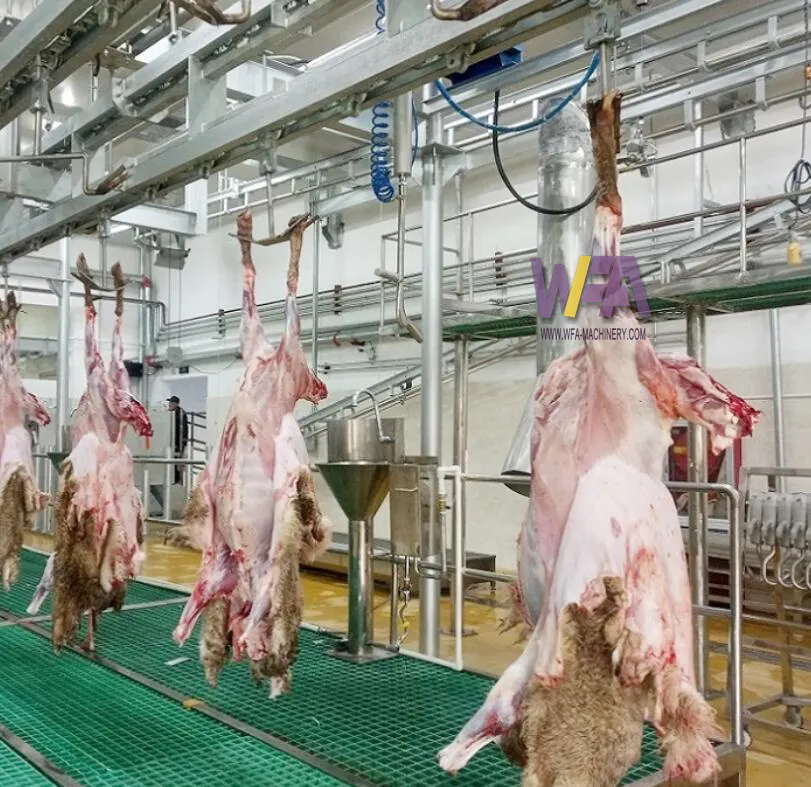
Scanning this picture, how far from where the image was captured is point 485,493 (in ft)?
31.0

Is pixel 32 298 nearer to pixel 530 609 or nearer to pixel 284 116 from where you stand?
pixel 284 116

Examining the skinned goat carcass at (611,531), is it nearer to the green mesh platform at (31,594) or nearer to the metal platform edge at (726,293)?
the metal platform edge at (726,293)

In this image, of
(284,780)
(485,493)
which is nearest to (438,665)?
(284,780)

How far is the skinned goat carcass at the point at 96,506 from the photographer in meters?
3.52

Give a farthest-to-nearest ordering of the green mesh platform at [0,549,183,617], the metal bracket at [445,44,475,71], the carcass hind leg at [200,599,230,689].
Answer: the green mesh platform at [0,549,183,617], the carcass hind leg at [200,599,230,689], the metal bracket at [445,44,475,71]

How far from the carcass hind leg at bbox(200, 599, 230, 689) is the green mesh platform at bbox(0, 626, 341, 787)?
0.17 meters

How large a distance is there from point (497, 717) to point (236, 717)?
1.19m

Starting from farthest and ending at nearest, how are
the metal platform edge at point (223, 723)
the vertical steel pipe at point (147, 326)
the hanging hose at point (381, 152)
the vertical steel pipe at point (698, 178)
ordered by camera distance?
1. the vertical steel pipe at point (147, 326)
2. the vertical steel pipe at point (698, 178)
3. the hanging hose at point (381, 152)
4. the metal platform edge at point (223, 723)

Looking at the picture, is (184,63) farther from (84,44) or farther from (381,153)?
(381,153)

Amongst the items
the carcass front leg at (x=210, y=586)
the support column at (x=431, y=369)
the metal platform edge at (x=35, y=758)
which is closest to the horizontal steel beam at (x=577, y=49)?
the support column at (x=431, y=369)

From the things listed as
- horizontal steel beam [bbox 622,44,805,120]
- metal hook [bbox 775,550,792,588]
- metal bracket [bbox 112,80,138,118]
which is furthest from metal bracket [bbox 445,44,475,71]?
horizontal steel beam [bbox 622,44,805,120]

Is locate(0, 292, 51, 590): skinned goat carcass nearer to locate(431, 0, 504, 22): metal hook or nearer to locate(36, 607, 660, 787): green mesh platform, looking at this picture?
locate(36, 607, 660, 787): green mesh platform

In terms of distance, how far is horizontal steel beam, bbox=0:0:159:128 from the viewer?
265 cm

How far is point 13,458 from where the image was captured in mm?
4902
